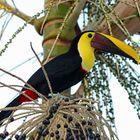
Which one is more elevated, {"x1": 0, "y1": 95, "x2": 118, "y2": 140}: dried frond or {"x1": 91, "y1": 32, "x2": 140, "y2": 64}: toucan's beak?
{"x1": 91, "y1": 32, "x2": 140, "y2": 64}: toucan's beak

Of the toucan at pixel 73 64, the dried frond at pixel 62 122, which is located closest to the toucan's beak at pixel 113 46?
the toucan at pixel 73 64

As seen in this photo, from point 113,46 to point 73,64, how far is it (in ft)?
1.26

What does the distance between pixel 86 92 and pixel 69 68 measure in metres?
A: 0.75

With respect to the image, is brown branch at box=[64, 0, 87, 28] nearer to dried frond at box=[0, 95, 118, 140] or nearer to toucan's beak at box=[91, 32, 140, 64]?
toucan's beak at box=[91, 32, 140, 64]

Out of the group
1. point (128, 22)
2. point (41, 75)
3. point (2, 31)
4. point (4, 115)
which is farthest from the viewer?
point (41, 75)

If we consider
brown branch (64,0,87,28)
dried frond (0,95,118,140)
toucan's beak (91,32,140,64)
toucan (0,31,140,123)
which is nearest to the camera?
dried frond (0,95,118,140)

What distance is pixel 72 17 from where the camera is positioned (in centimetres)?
195

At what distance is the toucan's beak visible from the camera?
6.60ft

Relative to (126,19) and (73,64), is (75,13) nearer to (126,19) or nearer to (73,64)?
(126,19)

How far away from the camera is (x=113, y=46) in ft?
7.38

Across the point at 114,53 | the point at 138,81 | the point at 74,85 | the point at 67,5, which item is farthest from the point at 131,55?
the point at 74,85

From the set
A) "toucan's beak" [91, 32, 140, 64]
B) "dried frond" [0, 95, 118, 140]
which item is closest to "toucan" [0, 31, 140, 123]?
"toucan's beak" [91, 32, 140, 64]

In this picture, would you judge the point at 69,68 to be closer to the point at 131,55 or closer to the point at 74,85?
the point at 74,85

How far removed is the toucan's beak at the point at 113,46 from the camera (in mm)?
2012
